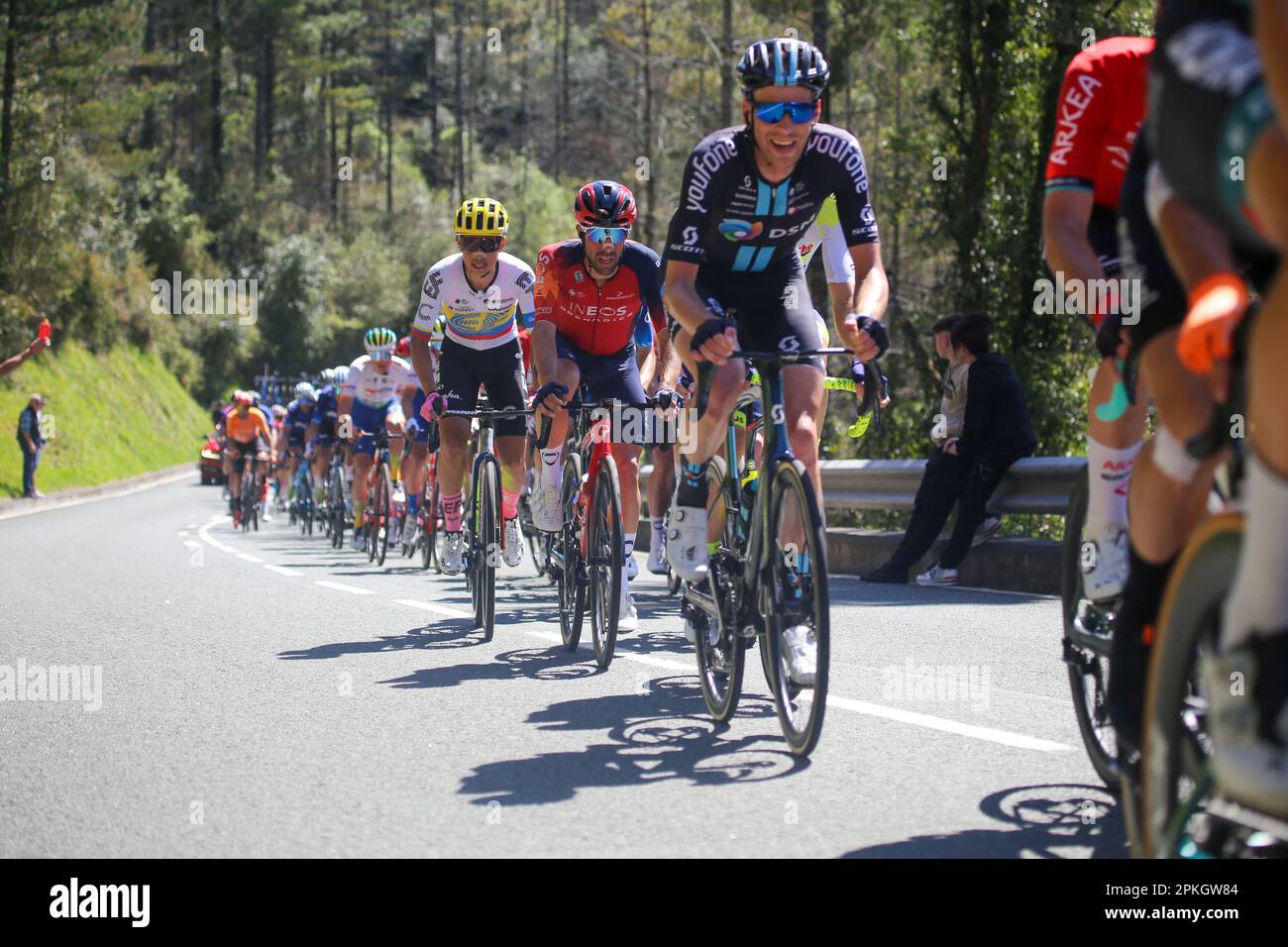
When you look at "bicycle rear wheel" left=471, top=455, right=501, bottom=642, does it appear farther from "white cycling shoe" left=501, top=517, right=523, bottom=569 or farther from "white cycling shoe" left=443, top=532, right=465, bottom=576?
"white cycling shoe" left=443, top=532, right=465, bottom=576

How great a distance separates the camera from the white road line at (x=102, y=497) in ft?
101

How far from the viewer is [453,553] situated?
1034 centimetres

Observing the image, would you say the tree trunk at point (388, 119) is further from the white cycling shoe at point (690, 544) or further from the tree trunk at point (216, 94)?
the white cycling shoe at point (690, 544)

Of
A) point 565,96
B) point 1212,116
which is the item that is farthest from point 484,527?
point 565,96

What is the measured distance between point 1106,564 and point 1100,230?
1.11 m

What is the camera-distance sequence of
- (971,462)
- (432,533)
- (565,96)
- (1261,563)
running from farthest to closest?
(565,96) < (432,533) < (971,462) < (1261,563)

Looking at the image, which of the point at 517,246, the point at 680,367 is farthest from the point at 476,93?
the point at 680,367

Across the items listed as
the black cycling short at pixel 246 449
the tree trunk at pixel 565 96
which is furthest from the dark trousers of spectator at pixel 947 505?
the tree trunk at pixel 565 96

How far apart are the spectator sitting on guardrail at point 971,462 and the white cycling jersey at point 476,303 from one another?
10.3ft

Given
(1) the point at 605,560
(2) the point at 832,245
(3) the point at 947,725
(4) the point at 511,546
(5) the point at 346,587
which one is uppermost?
(2) the point at 832,245

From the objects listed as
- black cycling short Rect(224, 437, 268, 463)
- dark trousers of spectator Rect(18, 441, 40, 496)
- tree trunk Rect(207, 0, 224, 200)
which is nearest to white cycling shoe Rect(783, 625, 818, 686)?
black cycling short Rect(224, 437, 268, 463)

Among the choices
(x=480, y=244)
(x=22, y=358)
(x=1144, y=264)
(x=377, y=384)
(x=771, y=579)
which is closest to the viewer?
(x=1144, y=264)

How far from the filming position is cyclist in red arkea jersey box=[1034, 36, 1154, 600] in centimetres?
459

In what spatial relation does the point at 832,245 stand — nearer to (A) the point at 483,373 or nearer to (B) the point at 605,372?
(B) the point at 605,372
